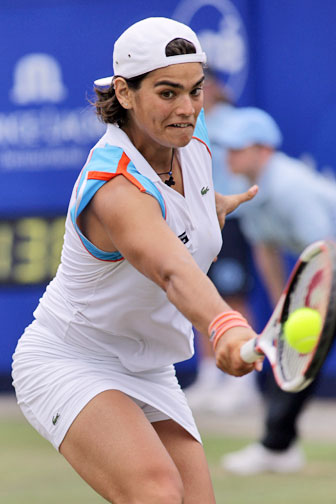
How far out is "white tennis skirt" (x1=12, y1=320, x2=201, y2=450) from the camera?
10.6 ft

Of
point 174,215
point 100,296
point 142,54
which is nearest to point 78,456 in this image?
point 100,296

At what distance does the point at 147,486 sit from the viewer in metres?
3.01

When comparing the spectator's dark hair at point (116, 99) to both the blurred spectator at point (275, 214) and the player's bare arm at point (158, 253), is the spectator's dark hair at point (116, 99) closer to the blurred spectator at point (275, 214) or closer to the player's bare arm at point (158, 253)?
the player's bare arm at point (158, 253)

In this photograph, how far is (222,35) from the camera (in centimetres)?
774

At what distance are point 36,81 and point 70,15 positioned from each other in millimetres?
518

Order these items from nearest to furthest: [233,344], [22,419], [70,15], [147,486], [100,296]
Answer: [233,344] < [147,486] < [100,296] < [22,419] < [70,15]

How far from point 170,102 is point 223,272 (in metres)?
4.76

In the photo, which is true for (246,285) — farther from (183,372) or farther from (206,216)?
(206,216)

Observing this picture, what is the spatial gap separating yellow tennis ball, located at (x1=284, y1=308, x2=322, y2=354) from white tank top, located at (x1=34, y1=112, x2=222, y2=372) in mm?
599

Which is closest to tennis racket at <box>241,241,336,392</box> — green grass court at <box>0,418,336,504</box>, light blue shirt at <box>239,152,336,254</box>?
green grass court at <box>0,418,336,504</box>

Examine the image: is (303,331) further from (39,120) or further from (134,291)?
(39,120)

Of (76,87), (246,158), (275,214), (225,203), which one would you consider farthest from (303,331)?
(76,87)

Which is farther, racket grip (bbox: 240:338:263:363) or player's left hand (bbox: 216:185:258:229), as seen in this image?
player's left hand (bbox: 216:185:258:229)

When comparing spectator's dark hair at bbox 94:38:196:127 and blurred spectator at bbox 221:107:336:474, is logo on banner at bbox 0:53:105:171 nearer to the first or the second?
blurred spectator at bbox 221:107:336:474
